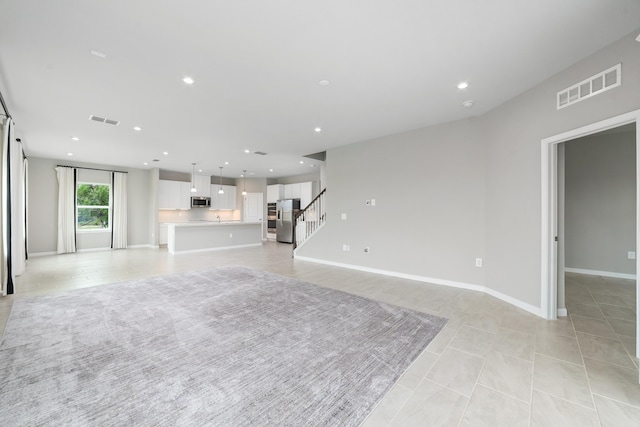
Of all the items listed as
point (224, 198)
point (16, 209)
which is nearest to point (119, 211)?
point (224, 198)

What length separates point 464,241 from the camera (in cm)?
436

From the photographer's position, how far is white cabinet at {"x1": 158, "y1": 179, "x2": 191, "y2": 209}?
31.0ft

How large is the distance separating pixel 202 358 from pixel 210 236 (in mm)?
6906

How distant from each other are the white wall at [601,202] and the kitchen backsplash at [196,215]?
10.9 metres

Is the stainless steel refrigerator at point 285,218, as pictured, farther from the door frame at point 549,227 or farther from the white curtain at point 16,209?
the door frame at point 549,227

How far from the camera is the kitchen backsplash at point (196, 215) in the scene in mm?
10039

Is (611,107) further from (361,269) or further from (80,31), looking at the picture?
(80,31)

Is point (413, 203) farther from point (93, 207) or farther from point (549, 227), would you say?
point (93, 207)

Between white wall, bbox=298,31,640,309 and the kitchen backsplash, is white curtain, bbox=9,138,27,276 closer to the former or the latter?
the kitchen backsplash

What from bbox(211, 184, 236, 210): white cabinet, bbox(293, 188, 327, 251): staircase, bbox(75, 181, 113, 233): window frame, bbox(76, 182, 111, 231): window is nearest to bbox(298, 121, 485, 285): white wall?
bbox(293, 188, 327, 251): staircase

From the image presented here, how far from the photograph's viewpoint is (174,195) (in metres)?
9.77

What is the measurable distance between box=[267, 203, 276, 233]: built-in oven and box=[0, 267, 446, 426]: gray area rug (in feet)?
25.6

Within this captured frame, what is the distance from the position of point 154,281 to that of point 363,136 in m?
4.83

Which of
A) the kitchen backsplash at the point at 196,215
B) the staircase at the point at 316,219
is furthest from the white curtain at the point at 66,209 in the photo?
the staircase at the point at 316,219
